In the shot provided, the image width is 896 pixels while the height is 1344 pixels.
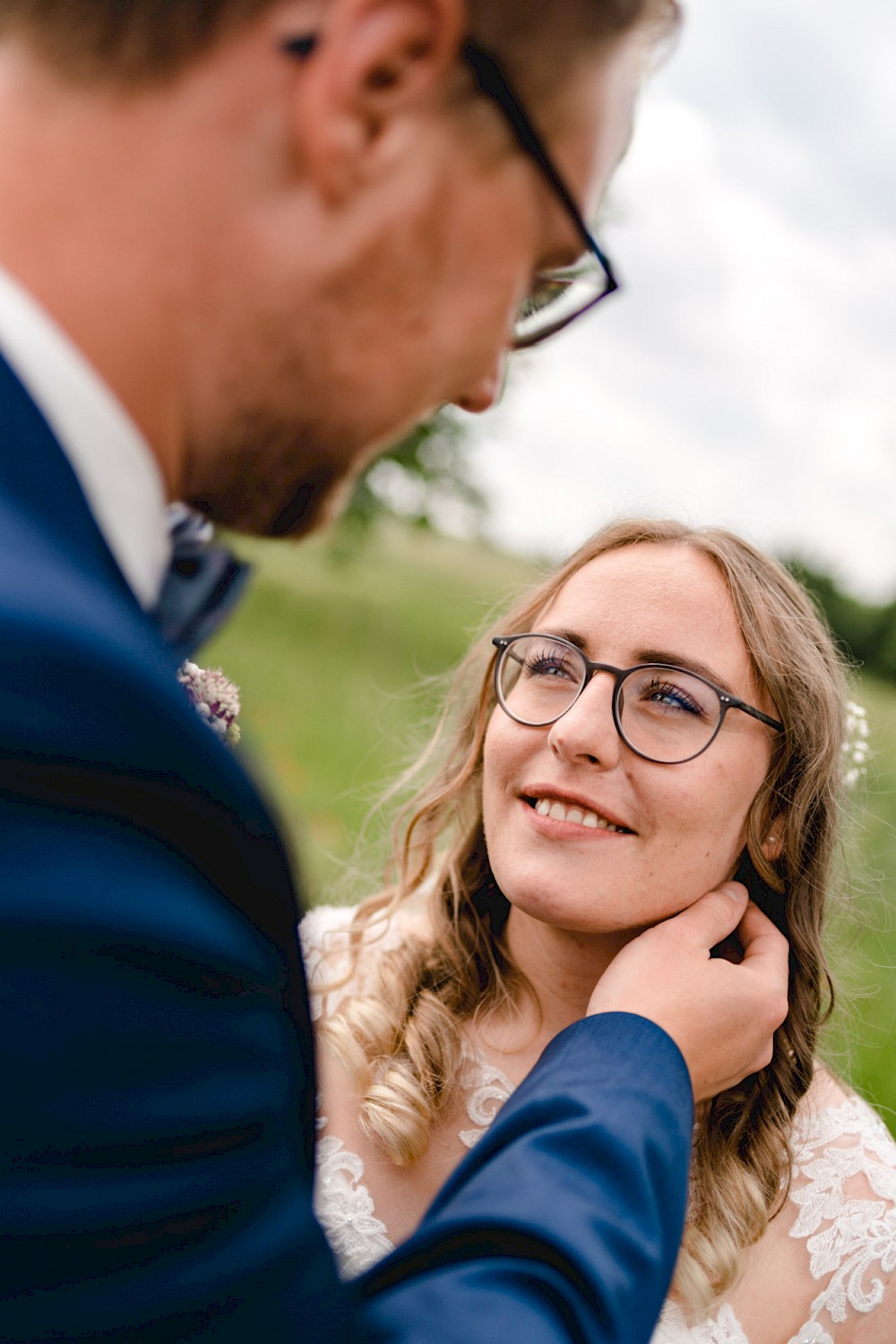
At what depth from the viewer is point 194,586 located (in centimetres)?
155

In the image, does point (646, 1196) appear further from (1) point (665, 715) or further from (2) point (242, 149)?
(1) point (665, 715)

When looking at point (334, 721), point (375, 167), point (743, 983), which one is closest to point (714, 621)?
point (743, 983)

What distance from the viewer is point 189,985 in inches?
39.0

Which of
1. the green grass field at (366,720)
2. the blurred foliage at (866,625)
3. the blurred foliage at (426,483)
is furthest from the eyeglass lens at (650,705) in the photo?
the blurred foliage at (866,625)

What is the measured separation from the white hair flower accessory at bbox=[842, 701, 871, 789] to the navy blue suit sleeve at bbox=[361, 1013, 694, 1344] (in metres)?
1.99

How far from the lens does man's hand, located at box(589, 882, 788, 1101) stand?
1947 mm

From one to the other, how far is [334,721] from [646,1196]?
43.7 feet

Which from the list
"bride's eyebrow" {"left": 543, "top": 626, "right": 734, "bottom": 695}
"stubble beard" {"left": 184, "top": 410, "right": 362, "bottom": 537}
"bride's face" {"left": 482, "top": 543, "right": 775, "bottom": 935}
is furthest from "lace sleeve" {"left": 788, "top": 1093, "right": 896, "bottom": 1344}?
"stubble beard" {"left": 184, "top": 410, "right": 362, "bottom": 537}

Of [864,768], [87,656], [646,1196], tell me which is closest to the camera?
[87,656]

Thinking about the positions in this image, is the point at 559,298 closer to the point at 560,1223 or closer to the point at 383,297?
the point at 383,297

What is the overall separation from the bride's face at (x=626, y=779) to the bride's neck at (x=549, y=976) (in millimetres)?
118

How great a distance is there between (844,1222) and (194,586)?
7.74ft

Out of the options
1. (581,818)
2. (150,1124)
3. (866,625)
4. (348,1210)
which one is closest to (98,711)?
(150,1124)

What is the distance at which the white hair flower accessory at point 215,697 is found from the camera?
210 cm
